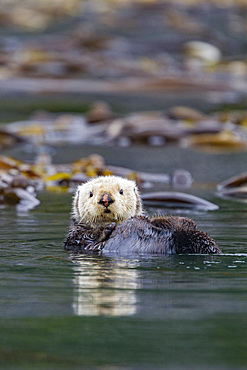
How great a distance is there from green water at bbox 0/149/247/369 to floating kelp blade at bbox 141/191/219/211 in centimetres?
153

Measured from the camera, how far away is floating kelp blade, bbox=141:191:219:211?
6219 millimetres

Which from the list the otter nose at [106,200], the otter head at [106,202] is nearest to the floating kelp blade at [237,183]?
the otter head at [106,202]

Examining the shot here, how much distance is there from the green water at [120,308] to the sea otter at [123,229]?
0.10 meters

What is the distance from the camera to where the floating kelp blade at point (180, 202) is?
20.4 feet

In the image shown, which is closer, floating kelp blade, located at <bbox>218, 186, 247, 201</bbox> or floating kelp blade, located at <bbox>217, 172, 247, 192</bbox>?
floating kelp blade, located at <bbox>218, 186, 247, 201</bbox>

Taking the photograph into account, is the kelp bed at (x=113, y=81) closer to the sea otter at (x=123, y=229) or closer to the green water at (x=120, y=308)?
the sea otter at (x=123, y=229)

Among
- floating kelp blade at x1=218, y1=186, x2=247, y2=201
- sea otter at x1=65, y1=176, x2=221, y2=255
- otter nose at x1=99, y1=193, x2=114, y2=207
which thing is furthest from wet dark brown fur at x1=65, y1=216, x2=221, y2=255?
floating kelp blade at x1=218, y1=186, x2=247, y2=201

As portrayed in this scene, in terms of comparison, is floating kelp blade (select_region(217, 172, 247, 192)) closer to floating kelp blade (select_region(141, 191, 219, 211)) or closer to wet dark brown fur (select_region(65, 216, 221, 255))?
floating kelp blade (select_region(141, 191, 219, 211))

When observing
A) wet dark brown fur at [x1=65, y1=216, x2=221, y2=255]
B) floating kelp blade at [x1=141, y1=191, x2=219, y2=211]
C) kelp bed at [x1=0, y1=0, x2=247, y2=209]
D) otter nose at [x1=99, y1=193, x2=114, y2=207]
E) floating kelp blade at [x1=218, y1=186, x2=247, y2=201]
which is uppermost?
kelp bed at [x1=0, y1=0, x2=247, y2=209]

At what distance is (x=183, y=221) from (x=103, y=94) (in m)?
14.9

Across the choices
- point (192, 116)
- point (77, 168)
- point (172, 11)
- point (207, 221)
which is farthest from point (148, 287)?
point (172, 11)

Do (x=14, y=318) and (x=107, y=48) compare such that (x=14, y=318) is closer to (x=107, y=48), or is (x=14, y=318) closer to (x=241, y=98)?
(x=241, y=98)

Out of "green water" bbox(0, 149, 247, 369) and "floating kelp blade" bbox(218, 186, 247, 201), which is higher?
"floating kelp blade" bbox(218, 186, 247, 201)

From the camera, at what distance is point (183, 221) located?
13.1ft
